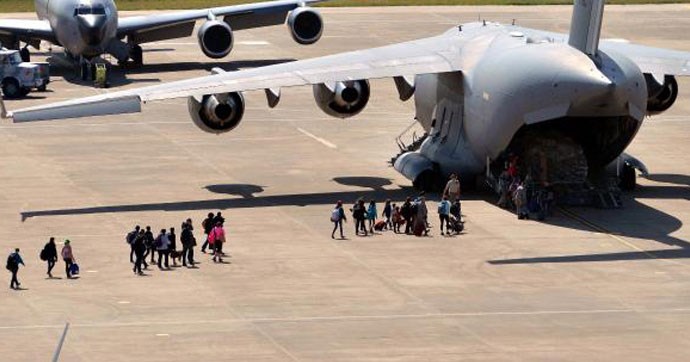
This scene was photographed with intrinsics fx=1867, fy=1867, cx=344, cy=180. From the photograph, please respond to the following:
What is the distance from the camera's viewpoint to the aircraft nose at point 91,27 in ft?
247

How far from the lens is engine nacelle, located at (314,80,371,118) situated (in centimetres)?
5259

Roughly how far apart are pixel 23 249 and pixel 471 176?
13780mm

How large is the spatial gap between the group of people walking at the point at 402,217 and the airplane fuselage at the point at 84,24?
30459 mm

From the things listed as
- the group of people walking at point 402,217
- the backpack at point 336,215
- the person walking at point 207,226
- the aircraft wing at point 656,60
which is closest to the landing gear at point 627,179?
the aircraft wing at point 656,60

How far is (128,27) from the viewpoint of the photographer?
7919 cm

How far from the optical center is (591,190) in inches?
1975

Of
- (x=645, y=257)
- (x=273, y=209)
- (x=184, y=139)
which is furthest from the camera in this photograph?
(x=184, y=139)

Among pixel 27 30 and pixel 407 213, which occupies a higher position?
pixel 407 213

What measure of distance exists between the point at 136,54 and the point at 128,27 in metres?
1.84

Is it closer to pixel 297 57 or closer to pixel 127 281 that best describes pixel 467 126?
pixel 127 281

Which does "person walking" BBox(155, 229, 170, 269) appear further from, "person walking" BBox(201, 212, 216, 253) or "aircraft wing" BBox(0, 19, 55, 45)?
"aircraft wing" BBox(0, 19, 55, 45)

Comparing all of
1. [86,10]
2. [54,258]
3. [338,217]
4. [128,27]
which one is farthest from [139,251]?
[128,27]

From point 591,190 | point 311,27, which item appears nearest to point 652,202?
point 591,190

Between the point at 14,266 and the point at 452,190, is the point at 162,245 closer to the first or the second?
the point at 14,266
